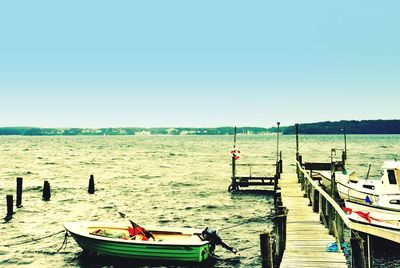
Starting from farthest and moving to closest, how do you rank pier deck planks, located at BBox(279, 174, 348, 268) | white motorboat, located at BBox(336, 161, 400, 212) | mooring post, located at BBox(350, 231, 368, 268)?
white motorboat, located at BBox(336, 161, 400, 212) < pier deck planks, located at BBox(279, 174, 348, 268) < mooring post, located at BBox(350, 231, 368, 268)

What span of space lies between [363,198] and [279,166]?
10141 mm

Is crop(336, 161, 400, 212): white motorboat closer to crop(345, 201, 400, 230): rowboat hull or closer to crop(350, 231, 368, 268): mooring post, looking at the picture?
crop(345, 201, 400, 230): rowboat hull

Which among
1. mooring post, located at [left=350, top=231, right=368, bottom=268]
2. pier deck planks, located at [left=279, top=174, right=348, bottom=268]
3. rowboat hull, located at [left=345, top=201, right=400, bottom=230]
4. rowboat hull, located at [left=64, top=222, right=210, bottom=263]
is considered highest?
mooring post, located at [left=350, top=231, right=368, bottom=268]

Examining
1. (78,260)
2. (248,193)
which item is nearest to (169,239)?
(78,260)

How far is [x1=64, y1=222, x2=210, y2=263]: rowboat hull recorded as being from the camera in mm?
15438

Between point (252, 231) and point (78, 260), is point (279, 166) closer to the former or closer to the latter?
point (252, 231)

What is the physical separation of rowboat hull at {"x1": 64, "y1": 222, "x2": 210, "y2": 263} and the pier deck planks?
4.00 m

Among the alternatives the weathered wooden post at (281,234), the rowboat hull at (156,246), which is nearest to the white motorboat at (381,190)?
the rowboat hull at (156,246)

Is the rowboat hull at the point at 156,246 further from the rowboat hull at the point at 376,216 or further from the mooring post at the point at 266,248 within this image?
the rowboat hull at the point at 376,216

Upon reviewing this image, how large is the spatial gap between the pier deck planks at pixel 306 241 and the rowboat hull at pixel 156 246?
13.1 ft

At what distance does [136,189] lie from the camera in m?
40.7

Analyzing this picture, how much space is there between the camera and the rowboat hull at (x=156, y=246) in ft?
50.6

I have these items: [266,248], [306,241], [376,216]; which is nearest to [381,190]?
[376,216]

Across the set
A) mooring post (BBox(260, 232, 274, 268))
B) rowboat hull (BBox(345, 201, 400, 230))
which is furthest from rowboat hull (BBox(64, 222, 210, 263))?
rowboat hull (BBox(345, 201, 400, 230))
